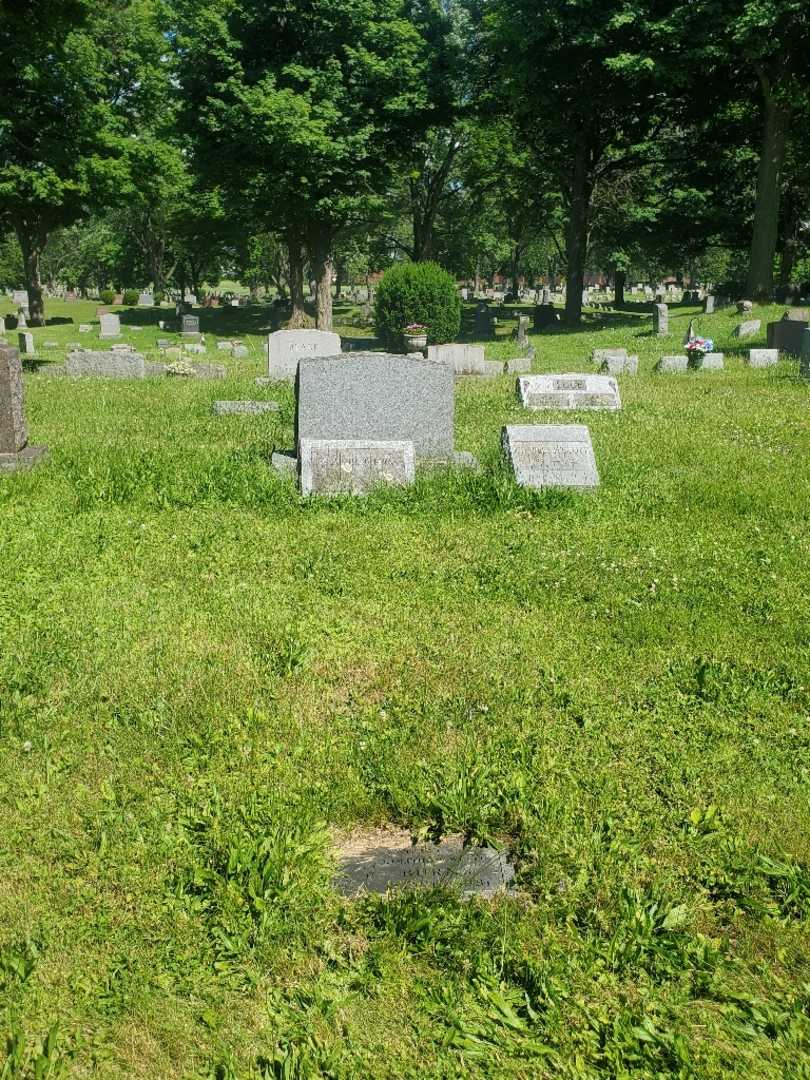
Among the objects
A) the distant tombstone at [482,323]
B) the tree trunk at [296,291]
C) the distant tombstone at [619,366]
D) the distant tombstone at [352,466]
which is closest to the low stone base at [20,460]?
the distant tombstone at [352,466]

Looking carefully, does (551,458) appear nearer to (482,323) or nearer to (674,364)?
(674,364)

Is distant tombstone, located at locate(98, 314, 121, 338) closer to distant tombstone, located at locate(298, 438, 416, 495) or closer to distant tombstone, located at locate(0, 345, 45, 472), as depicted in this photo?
distant tombstone, located at locate(0, 345, 45, 472)

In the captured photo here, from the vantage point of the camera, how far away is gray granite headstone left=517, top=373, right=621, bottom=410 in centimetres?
1296

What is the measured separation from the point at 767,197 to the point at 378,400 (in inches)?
921

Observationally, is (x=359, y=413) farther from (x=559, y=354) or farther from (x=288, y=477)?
(x=559, y=354)

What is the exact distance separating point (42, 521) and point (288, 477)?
7.17ft

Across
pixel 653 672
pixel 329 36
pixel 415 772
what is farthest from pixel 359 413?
pixel 329 36

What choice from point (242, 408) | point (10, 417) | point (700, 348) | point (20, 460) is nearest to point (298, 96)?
point (700, 348)

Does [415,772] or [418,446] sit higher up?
[418,446]

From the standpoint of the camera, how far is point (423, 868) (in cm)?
320

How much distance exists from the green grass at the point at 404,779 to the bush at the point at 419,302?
2103cm

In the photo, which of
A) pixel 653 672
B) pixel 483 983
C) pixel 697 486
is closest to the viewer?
pixel 483 983

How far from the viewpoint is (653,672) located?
4547 millimetres

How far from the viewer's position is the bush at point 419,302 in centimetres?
2742
